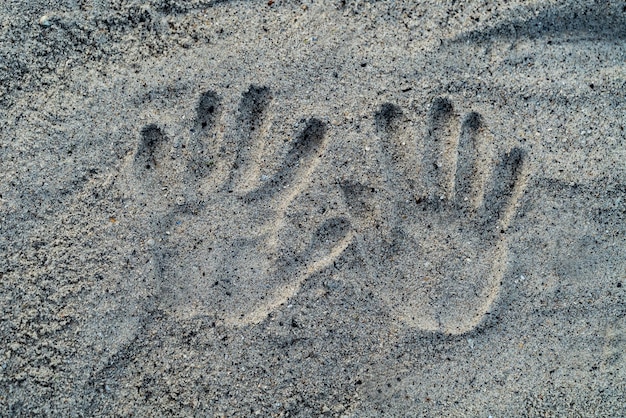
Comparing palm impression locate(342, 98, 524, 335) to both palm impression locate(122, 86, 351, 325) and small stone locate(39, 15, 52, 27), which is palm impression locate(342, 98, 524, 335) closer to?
palm impression locate(122, 86, 351, 325)

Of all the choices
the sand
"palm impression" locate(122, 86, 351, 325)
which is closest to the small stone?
the sand

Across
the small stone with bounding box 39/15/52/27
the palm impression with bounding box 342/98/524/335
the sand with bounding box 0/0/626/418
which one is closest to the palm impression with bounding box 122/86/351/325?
the sand with bounding box 0/0/626/418

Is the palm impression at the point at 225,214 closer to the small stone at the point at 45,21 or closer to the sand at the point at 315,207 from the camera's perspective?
Answer: the sand at the point at 315,207

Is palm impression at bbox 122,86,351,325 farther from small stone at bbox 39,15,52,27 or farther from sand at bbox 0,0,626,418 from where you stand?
small stone at bbox 39,15,52,27

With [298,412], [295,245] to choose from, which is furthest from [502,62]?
[298,412]

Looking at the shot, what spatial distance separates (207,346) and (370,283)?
0.49 meters

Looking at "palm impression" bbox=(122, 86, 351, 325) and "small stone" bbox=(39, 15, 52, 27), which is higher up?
"small stone" bbox=(39, 15, 52, 27)

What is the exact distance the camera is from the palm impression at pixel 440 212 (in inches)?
60.3

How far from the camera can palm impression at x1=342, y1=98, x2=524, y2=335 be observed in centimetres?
153

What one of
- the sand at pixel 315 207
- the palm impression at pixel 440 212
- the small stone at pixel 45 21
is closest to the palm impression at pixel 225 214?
the sand at pixel 315 207

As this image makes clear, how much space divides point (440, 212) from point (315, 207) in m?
0.36

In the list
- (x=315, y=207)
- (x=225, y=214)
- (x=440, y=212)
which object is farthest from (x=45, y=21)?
(x=440, y=212)

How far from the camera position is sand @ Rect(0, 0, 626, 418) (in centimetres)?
150

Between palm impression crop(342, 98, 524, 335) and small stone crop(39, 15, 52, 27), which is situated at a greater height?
small stone crop(39, 15, 52, 27)
